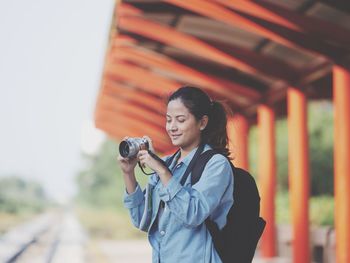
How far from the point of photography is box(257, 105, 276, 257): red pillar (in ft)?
51.0

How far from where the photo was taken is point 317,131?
33.3 m

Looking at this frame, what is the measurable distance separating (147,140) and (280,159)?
29.2m

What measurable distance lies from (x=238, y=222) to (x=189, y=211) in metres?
0.26

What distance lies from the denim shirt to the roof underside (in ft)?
15.3

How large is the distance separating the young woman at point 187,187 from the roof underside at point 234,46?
458 cm

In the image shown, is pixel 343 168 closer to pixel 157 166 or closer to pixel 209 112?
pixel 209 112

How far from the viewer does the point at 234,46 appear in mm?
13250

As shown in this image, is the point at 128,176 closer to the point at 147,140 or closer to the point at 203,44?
the point at 147,140

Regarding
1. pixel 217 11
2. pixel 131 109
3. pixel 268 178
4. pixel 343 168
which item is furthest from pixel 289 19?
pixel 131 109

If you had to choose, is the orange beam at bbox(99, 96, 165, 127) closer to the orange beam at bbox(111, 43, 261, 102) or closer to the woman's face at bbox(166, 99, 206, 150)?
the orange beam at bbox(111, 43, 261, 102)

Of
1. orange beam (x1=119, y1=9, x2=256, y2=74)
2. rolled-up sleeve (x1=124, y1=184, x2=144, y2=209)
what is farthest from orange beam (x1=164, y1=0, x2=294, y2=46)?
rolled-up sleeve (x1=124, y1=184, x2=144, y2=209)

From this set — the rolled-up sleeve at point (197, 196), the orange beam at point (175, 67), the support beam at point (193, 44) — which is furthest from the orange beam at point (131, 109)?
the rolled-up sleeve at point (197, 196)

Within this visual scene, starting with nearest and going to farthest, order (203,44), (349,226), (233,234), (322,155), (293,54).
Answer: (233,234)
(349,226)
(203,44)
(293,54)
(322,155)

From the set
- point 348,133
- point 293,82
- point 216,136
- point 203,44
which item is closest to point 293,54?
point 293,82
